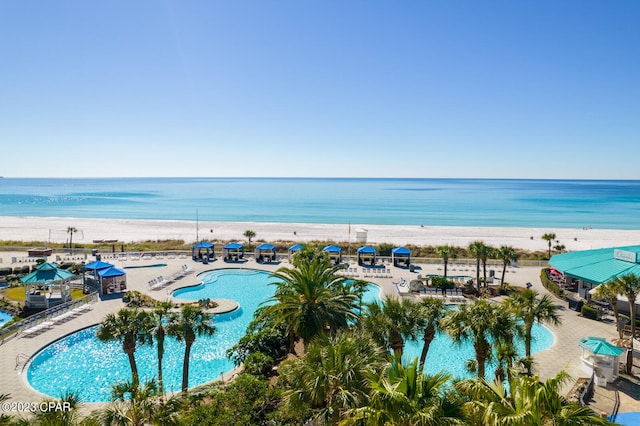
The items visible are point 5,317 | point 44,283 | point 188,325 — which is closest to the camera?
point 188,325

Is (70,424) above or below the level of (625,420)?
above

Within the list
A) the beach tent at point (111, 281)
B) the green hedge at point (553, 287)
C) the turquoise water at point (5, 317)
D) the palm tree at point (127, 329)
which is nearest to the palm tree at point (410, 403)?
the palm tree at point (127, 329)

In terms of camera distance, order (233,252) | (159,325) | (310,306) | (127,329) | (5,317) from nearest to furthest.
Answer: (127,329), (159,325), (310,306), (5,317), (233,252)

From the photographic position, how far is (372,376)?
7.61 m

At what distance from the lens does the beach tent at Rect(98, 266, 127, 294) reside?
1029 inches

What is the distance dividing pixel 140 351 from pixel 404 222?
70.8 m

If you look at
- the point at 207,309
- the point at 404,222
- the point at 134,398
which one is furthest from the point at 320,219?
the point at 134,398

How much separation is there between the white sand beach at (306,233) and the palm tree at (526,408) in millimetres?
46813

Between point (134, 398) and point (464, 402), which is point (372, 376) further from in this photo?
point (134, 398)

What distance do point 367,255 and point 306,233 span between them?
29.8 meters

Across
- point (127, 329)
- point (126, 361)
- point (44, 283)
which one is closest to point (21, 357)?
point (126, 361)

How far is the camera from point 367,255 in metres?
37.1

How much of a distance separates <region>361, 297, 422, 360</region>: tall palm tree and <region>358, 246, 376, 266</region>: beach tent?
76.8ft

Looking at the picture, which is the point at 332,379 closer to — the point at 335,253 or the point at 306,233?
the point at 335,253
